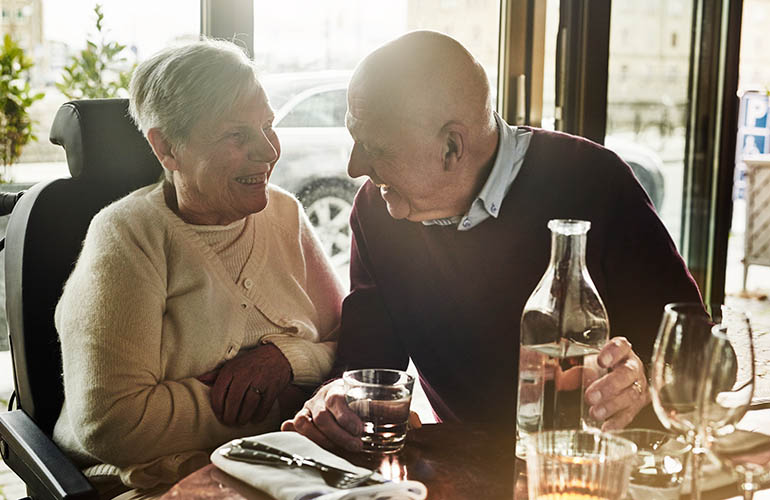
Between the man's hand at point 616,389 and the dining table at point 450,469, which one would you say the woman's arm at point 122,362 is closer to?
the dining table at point 450,469

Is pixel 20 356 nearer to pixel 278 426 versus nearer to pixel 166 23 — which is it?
pixel 278 426

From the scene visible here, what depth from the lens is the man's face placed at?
5.09 ft

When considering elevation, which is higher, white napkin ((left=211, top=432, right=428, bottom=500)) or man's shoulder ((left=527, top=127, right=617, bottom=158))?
man's shoulder ((left=527, top=127, right=617, bottom=158))

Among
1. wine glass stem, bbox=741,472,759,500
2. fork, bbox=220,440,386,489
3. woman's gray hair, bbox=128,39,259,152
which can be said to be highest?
woman's gray hair, bbox=128,39,259,152

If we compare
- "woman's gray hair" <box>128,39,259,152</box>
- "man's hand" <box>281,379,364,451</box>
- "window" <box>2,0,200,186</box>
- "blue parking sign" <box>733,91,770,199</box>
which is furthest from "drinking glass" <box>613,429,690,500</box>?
"blue parking sign" <box>733,91,770,199</box>

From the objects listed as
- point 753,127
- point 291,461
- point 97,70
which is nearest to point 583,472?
point 291,461

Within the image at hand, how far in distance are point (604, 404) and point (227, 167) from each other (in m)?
0.91

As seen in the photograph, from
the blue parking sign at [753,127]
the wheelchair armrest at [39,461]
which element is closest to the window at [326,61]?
the wheelchair armrest at [39,461]

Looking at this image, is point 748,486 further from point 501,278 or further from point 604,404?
point 501,278

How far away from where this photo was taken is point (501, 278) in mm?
1620

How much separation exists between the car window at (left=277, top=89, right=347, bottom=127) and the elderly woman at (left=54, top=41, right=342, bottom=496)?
1.39m

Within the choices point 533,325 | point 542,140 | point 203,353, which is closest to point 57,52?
point 203,353

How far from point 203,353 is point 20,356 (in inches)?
13.5

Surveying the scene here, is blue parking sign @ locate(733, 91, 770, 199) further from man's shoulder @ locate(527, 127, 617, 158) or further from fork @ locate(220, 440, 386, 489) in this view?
fork @ locate(220, 440, 386, 489)
